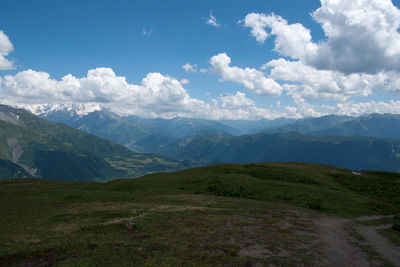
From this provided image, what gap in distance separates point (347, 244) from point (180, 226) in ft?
54.6

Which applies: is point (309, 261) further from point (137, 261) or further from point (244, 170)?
point (244, 170)

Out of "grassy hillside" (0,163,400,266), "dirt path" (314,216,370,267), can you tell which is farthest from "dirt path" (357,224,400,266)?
"dirt path" (314,216,370,267)

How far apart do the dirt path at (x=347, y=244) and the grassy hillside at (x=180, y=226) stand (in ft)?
2.44

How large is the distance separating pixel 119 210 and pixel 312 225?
78.1 feet

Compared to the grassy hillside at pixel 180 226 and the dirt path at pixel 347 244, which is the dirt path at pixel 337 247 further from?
the grassy hillside at pixel 180 226

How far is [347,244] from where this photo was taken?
72.8ft

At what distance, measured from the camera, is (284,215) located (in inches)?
1199

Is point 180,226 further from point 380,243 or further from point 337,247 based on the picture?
point 380,243

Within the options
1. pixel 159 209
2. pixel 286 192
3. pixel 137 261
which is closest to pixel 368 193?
pixel 286 192

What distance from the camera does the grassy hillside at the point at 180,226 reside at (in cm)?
1689

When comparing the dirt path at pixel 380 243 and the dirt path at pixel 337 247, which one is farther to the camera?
→ the dirt path at pixel 380 243

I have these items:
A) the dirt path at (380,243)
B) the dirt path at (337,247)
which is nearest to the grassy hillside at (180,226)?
the dirt path at (337,247)

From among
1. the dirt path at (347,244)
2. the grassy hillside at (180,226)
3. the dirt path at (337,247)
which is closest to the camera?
the grassy hillside at (180,226)

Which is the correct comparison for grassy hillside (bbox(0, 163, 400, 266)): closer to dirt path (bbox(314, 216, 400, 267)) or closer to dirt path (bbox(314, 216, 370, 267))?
dirt path (bbox(314, 216, 370, 267))
